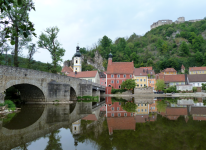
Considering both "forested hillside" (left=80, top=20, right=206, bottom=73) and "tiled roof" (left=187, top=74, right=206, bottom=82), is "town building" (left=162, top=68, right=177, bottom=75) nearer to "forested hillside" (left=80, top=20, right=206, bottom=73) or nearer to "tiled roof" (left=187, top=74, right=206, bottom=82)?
"forested hillside" (left=80, top=20, right=206, bottom=73)

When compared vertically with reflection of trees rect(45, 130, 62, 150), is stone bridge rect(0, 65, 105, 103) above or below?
above

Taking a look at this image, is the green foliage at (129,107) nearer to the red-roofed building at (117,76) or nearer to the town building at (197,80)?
the red-roofed building at (117,76)

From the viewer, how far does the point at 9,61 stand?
87.1ft

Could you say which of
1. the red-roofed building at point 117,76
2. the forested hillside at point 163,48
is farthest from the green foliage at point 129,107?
the forested hillside at point 163,48

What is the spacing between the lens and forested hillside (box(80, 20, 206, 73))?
94625 millimetres

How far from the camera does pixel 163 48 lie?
11112 cm

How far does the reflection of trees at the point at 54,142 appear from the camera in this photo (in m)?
7.18

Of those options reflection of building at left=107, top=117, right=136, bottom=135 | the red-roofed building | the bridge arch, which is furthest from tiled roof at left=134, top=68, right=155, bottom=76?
reflection of building at left=107, top=117, right=136, bottom=135

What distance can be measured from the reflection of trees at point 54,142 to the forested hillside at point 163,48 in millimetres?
85397

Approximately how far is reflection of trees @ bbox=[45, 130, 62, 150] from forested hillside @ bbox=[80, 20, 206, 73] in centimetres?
8540

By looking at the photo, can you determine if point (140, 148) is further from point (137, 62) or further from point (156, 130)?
point (137, 62)

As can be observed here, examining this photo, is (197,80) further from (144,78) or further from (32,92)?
Answer: (32,92)

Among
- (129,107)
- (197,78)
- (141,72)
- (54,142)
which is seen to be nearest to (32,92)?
(129,107)

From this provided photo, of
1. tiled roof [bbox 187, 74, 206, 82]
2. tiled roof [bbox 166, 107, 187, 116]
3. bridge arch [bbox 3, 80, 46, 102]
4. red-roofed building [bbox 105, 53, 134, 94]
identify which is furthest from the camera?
tiled roof [bbox 187, 74, 206, 82]
